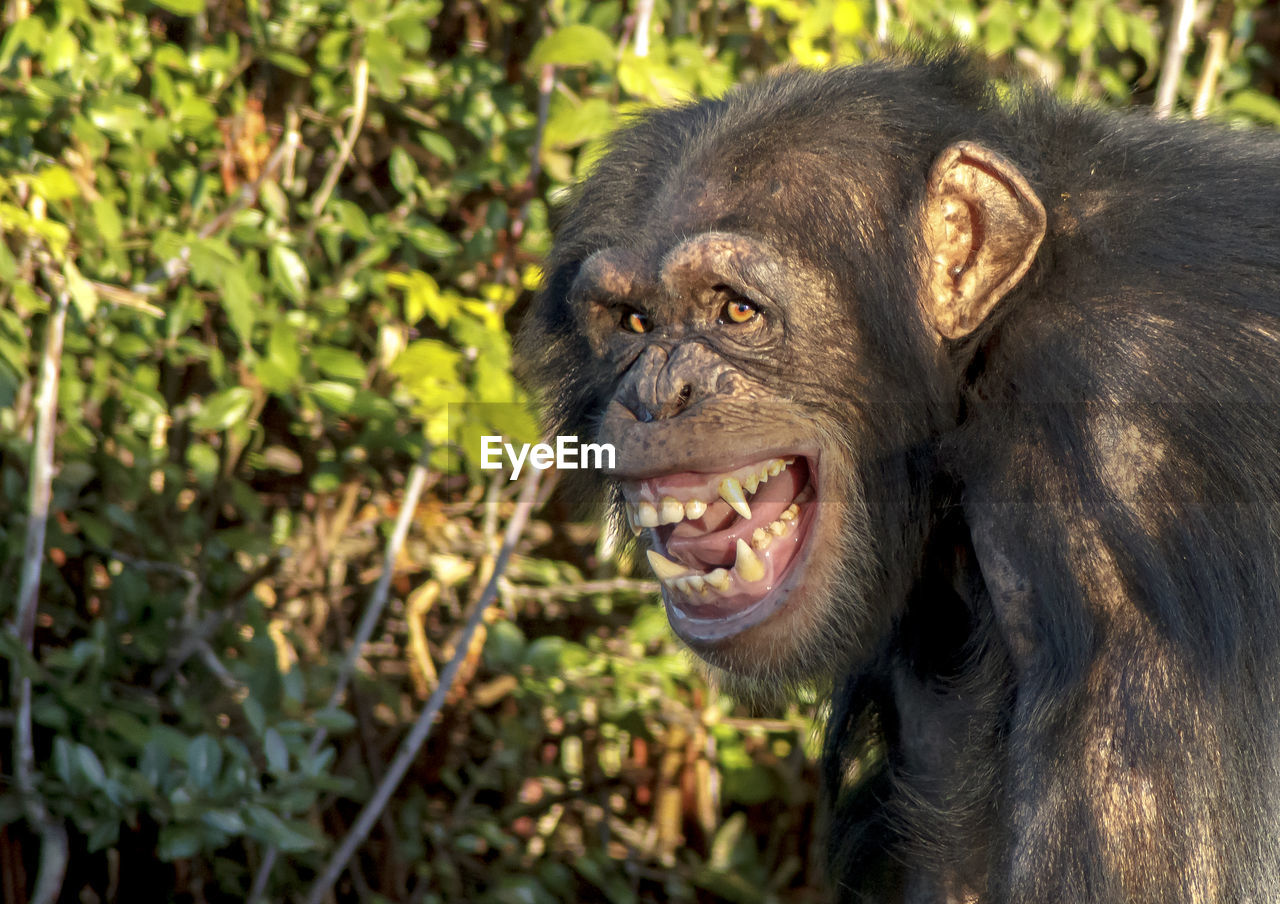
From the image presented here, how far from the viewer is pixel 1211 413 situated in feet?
7.22

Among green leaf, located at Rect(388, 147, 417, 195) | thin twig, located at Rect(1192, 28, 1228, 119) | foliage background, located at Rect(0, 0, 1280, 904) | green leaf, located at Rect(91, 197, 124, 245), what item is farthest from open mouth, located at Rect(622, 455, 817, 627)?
thin twig, located at Rect(1192, 28, 1228, 119)

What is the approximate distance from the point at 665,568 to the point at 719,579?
12 cm

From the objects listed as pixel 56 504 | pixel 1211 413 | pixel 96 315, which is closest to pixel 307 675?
pixel 56 504

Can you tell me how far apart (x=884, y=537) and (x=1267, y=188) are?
0.92 m

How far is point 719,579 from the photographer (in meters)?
2.72

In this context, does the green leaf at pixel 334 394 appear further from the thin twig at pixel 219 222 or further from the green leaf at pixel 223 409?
the thin twig at pixel 219 222

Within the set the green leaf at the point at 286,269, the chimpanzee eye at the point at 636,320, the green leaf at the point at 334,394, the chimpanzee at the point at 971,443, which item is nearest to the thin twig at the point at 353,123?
the green leaf at the point at 286,269

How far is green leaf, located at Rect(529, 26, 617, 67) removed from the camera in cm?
345

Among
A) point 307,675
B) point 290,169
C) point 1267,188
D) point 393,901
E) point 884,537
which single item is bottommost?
point 393,901

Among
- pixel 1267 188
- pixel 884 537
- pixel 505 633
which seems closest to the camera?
pixel 1267 188

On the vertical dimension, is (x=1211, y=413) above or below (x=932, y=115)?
below

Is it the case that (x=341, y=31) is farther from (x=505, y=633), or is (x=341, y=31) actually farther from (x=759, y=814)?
(x=759, y=814)

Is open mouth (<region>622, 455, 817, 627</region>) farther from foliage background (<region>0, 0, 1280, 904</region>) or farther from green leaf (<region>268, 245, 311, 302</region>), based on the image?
green leaf (<region>268, 245, 311, 302</region>)

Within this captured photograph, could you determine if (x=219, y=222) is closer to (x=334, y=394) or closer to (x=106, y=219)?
(x=106, y=219)
